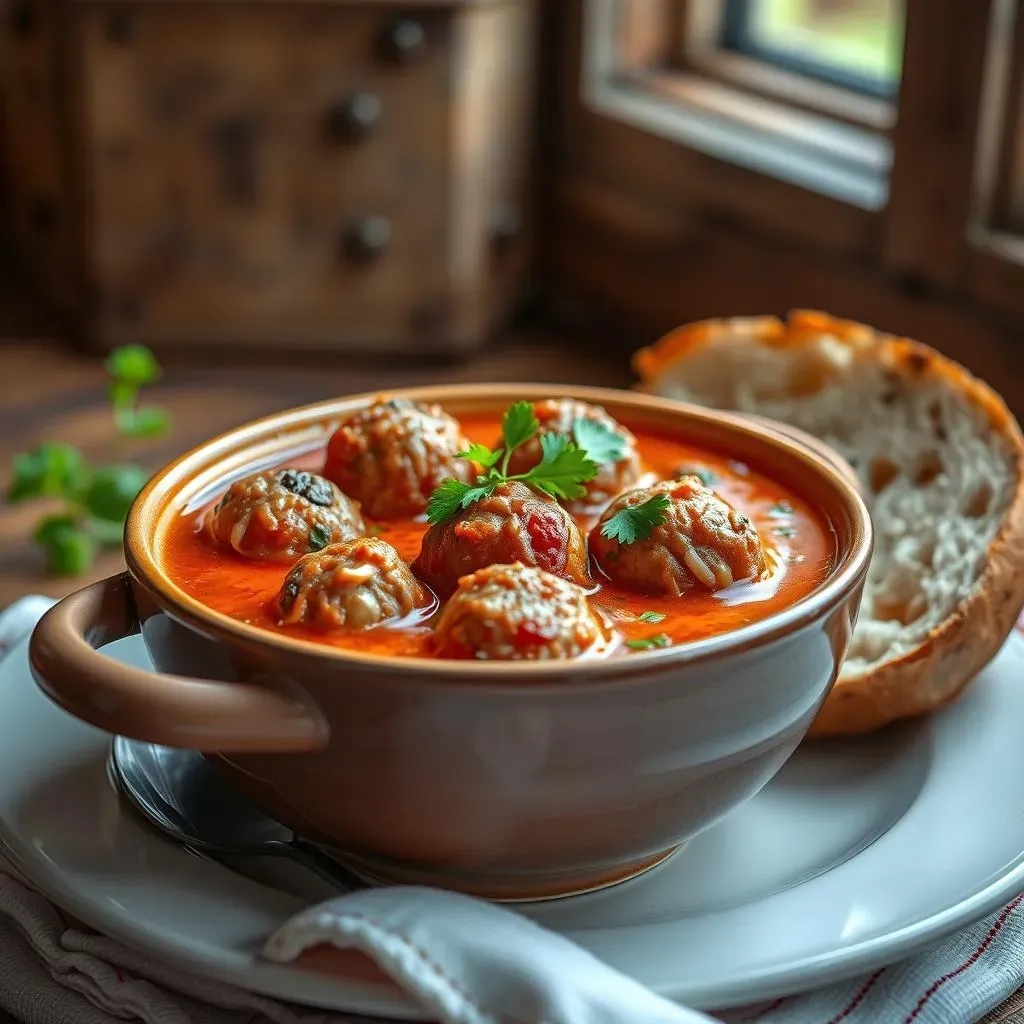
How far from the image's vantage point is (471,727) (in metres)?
1.09

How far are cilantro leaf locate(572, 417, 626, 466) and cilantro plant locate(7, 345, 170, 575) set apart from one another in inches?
30.6

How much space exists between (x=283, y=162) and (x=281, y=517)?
1616 millimetres

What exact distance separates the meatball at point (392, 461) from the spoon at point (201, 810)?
269 mm

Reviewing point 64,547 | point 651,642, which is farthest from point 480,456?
point 64,547

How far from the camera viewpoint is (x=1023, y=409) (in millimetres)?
2244

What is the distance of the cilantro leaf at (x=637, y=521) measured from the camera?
4.17ft

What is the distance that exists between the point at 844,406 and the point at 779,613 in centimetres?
75

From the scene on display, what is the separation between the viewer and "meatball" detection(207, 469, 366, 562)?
1.32 metres

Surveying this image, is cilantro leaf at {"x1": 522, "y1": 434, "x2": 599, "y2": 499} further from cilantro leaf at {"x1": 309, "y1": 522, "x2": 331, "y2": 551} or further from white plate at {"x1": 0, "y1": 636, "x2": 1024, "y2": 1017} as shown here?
white plate at {"x1": 0, "y1": 636, "x2": 1024, "y2": 1017}

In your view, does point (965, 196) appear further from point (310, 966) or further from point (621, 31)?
point (310, 966)

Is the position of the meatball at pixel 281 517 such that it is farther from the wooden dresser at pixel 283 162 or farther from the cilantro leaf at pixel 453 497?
the wooden dresser at pixel 283 162

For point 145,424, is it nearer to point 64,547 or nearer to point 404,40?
point 64,547

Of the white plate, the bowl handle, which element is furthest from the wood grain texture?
the bowl handle

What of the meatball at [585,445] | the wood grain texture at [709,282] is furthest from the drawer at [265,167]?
the meatball at [585,445]
